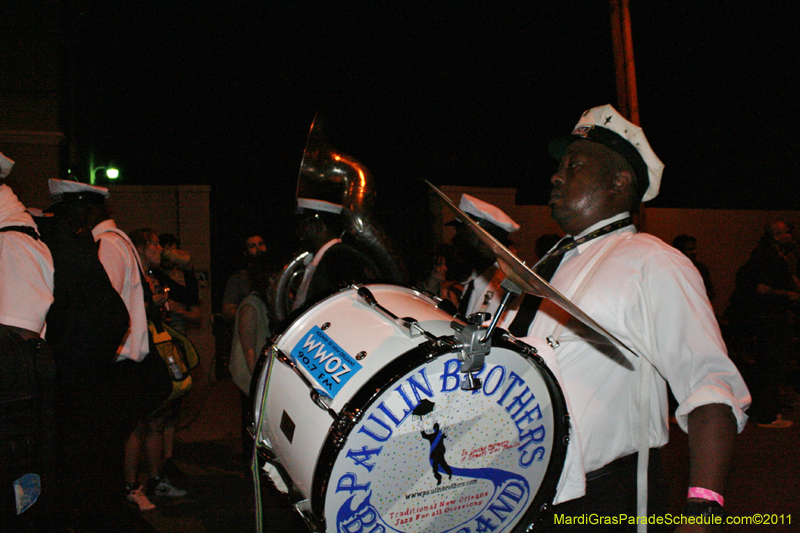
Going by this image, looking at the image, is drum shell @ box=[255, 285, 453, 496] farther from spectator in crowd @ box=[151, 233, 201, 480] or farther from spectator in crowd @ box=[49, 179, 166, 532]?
spectator in crowd @ box=[151, 233, 201, 480]

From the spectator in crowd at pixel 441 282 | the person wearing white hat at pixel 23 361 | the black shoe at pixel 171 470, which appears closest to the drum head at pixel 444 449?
the person wearing white hat at pixel 23 361

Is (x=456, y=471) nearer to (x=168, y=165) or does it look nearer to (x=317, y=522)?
(x=317, y=522)

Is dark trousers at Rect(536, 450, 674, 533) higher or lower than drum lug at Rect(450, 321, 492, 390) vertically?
lower

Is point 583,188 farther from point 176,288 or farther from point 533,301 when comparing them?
point 176,288

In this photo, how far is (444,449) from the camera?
137cm

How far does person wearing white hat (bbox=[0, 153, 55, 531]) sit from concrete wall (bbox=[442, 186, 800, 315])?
278 inches

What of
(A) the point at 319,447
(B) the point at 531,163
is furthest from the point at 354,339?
(B) the point at 531,163

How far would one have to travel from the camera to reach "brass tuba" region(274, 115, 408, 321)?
10.4 ft

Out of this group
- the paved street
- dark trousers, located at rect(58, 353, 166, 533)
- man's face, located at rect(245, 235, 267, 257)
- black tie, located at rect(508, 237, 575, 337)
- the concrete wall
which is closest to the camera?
black tie, located at rect(508, 237, 575, 337)

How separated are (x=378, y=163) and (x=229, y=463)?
1080 cm

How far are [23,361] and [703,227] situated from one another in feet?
34.5

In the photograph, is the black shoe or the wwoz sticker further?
the black shoe

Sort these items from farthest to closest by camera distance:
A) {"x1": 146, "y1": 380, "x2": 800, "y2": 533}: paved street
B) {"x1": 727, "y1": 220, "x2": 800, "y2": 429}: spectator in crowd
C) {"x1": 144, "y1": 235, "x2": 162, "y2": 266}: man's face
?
1. {"x1": 727, "y1": 220, "x2": 800, "y2": 429}: spectator in crowd
2. {"x1": 144, "y1": 235, "x2": 162, "y2": 266}: man's face
3. {"x1": 146, "y1": 380, "x2": 800, "y2": 533}: paved street

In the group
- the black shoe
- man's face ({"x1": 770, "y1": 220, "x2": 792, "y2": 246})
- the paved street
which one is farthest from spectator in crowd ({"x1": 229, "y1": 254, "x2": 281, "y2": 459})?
man's face ({"x1": 770, "y1": 220, "x2": 792, "y2": 246})
